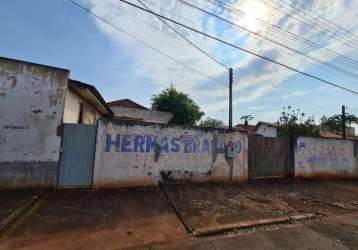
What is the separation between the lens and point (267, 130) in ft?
116

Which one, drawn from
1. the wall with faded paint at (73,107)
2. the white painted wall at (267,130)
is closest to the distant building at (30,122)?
the wall with faded paint at (73,107)

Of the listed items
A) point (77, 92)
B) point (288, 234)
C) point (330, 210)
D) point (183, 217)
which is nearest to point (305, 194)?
point (330, 210)

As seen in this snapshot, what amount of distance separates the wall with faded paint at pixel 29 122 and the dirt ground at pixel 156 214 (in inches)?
32.6

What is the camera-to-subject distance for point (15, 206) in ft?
16.8

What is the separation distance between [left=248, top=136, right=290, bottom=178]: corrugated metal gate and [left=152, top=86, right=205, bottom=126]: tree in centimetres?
1525

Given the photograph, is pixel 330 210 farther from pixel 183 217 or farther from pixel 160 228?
pixel 160 228

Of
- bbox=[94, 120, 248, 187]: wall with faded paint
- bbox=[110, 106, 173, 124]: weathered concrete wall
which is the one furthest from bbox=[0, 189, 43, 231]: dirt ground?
bbox=[110, 106, 173, 124]: weathered concrete wall

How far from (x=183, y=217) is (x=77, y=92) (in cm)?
680

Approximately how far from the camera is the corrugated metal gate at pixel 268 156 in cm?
1041

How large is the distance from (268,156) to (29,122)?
980 centimetres

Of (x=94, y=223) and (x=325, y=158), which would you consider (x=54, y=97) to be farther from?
(x=325, y=158)

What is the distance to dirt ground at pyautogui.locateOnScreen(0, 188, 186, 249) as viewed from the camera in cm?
384

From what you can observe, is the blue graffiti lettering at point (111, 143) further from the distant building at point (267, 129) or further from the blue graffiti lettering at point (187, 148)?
the distant building at point (267, 129)

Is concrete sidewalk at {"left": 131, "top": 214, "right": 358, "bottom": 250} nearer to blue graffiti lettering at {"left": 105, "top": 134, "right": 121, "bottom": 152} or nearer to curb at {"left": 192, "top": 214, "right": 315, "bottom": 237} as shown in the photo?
curb at {"left": 192, "top": 214, "right": 315, "bottom": 237}
